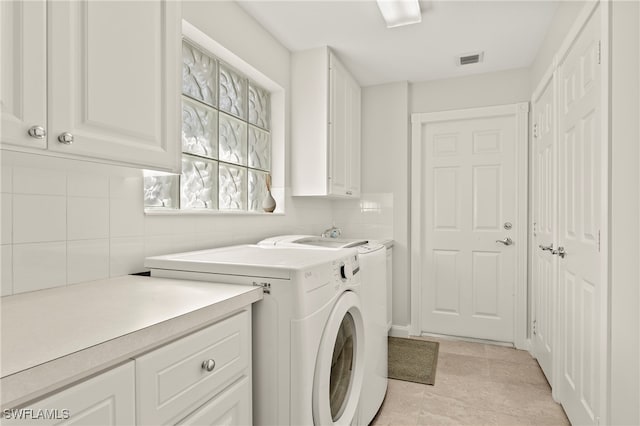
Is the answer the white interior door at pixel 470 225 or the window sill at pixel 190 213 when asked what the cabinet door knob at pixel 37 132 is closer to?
the window sill at pixel 190 213

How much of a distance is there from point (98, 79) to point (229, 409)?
1018 mm

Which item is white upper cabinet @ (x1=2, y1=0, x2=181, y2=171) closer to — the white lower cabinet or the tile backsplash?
the tile backsplash

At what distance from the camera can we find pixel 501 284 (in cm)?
314

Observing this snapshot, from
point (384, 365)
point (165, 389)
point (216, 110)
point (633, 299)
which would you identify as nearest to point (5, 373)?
point (165, 389)

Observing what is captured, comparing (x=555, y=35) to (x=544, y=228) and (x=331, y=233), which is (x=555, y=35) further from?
(x=331, y=233)

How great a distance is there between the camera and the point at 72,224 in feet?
4.06

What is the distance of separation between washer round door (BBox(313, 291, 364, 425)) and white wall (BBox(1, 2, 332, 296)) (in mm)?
853

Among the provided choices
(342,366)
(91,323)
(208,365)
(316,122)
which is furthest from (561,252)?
(91,323)

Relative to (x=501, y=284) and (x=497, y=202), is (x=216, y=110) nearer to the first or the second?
(x=497, y=202)

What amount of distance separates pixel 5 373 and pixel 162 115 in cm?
89

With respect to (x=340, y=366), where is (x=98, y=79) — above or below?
above

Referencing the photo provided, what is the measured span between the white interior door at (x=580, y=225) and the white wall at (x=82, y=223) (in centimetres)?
182

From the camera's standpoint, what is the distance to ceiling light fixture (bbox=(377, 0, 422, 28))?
6.75 feet

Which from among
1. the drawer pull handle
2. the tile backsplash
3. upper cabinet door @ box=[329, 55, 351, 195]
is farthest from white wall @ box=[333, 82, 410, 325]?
the drawer pull handle
